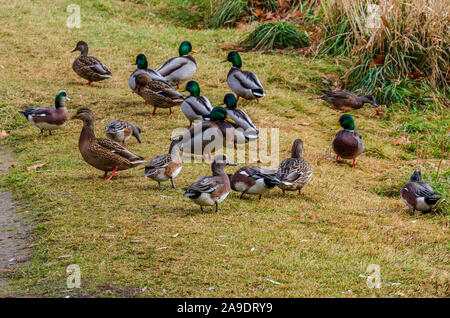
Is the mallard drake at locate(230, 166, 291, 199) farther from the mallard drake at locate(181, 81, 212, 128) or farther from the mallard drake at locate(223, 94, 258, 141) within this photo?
the mallard drake at locate(181, 81, 212, 128)

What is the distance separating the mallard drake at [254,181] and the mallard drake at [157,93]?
313 centimetres

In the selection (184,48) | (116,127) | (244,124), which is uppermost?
(184,48)

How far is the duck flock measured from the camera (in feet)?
21.1

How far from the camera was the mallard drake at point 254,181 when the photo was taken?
20.9 feet

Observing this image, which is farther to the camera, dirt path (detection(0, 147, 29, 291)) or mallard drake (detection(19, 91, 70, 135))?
mallard drake (detection(19, 91, 70, 135))

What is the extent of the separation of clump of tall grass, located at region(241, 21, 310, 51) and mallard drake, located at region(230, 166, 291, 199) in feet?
23.5

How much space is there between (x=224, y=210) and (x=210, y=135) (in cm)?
185

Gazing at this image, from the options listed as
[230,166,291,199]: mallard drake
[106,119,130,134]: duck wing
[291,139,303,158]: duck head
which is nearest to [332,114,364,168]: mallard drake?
[291,139,303,158]: duck head

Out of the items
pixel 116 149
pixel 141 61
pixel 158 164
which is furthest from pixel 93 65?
pixel 158 164

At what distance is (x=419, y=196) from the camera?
649cm

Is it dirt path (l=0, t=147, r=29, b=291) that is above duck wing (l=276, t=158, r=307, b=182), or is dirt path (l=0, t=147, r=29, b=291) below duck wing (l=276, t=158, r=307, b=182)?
below

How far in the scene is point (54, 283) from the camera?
4598 mm

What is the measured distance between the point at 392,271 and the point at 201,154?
3632 millimetres

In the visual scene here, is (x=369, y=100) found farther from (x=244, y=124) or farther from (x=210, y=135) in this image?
(x=210, y=135)
